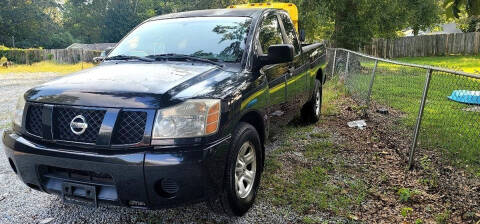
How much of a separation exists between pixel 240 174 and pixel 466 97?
3518mm

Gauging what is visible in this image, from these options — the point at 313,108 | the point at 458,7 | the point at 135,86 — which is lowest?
the point at 313,108

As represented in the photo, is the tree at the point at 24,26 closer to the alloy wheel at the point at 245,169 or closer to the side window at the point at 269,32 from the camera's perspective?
the side window at the point at 269,32

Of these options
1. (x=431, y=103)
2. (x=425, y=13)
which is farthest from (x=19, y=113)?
(x=425, y=13)

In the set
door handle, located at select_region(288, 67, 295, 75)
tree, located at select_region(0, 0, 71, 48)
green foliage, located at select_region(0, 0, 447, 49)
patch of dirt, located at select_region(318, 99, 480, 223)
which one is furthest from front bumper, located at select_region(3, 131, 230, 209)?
tree, located at select_region(0, 0, 71, 48)

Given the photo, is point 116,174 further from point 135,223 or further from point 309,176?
point 309,176

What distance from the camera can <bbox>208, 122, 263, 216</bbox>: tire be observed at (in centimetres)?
317

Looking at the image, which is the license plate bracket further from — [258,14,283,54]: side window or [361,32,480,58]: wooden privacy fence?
[361,32,480,58]: wooden privacy fence

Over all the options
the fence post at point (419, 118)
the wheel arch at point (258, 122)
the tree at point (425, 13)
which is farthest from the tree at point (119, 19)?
the wheel arch at point (258, 122)

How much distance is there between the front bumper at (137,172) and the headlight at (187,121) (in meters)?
0.11

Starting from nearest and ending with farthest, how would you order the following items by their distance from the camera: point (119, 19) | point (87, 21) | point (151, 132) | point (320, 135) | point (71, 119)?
point (151, 132)
point (71, 119)
point (320, 135)
point (119, 19)
point (87, 21)

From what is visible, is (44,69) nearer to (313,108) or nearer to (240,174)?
(313,108)

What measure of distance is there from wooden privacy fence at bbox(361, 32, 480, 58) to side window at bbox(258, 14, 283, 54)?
2279cm

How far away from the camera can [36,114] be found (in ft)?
10.2

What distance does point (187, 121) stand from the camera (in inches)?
113
